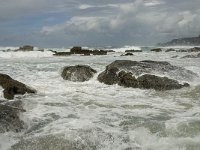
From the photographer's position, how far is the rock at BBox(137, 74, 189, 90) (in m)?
12.8

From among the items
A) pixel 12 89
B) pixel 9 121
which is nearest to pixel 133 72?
pixel 12 89

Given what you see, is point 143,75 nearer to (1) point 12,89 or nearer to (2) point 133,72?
(2) point 133,72

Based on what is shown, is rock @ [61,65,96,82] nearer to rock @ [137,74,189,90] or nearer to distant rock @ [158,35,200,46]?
rock @ [137,74,189,90]

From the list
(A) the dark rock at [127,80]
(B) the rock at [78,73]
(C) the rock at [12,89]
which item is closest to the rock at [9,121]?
(C) the rock at [12,89]

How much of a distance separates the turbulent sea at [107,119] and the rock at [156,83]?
1.21ft

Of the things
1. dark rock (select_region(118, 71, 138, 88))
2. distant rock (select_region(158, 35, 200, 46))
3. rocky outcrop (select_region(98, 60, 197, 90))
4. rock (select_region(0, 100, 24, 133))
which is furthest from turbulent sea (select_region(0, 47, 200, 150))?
distant rock (select_region(158, 35, 200, 46))

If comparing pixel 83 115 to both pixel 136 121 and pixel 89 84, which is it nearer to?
pixel 136 121

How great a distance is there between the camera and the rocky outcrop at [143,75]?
42.5 feet

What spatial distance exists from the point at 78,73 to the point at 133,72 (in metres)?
2.26

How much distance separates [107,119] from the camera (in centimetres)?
851

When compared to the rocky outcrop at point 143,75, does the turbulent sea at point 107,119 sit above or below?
below

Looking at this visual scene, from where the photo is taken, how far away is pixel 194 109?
9.47 m

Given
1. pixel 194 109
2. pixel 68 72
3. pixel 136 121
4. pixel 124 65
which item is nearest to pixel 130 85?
pixel 124 65

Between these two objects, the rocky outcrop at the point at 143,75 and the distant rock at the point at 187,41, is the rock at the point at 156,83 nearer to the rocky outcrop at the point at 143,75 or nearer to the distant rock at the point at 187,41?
the rocky outcrop at the point at 143,75
